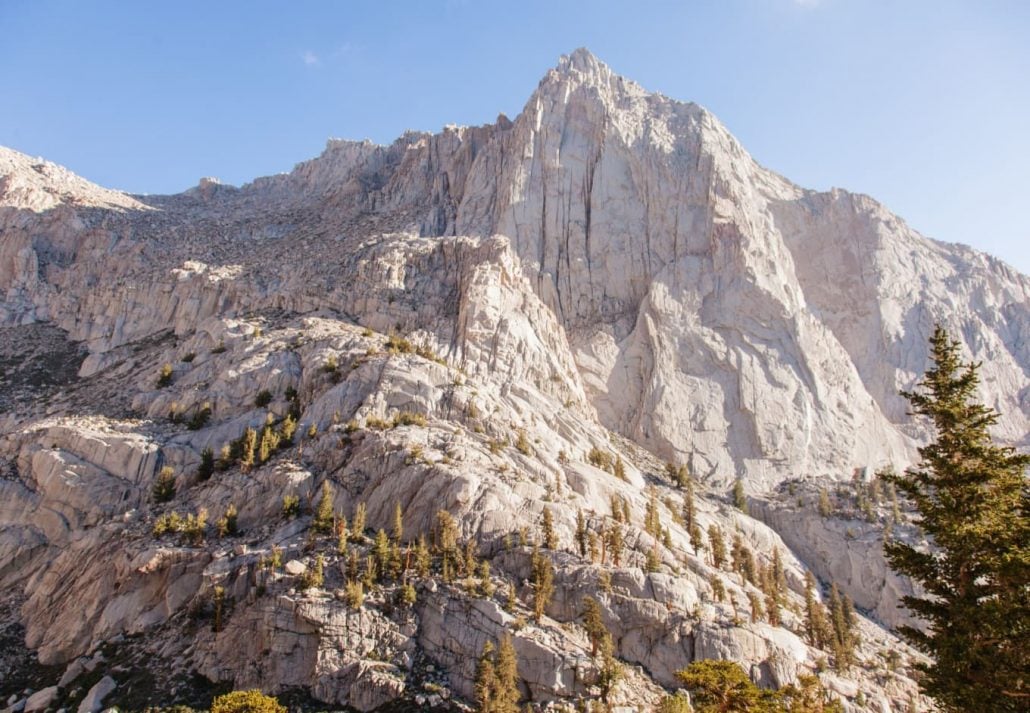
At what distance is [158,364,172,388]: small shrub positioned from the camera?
3258 inches

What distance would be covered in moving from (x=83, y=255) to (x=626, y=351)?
104 meters

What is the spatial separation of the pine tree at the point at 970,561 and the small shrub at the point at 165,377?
268 ft

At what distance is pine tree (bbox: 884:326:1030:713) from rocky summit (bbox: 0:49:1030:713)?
29.9 meters

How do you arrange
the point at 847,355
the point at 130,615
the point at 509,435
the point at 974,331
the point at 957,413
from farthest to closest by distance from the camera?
the point at 974,331 → the point at 847,355 → the point at 509,435 → the point at 130,615 → the point at 957,413

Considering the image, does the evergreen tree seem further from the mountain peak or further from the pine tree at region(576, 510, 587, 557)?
the mountain peak

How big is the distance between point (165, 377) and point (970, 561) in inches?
3330

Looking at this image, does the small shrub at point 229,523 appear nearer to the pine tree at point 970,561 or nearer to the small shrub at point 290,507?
the small shrub at point 290,507

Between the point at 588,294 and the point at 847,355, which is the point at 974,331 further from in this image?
the point at 588,294

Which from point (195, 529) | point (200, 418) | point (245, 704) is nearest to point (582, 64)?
point (200, 418)

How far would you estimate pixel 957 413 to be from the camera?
78.2ft

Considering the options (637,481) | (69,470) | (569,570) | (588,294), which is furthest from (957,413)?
(588,294)

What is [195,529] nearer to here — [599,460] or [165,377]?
[165,377]

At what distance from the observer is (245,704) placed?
39188 mm

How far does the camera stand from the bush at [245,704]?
38719mm
